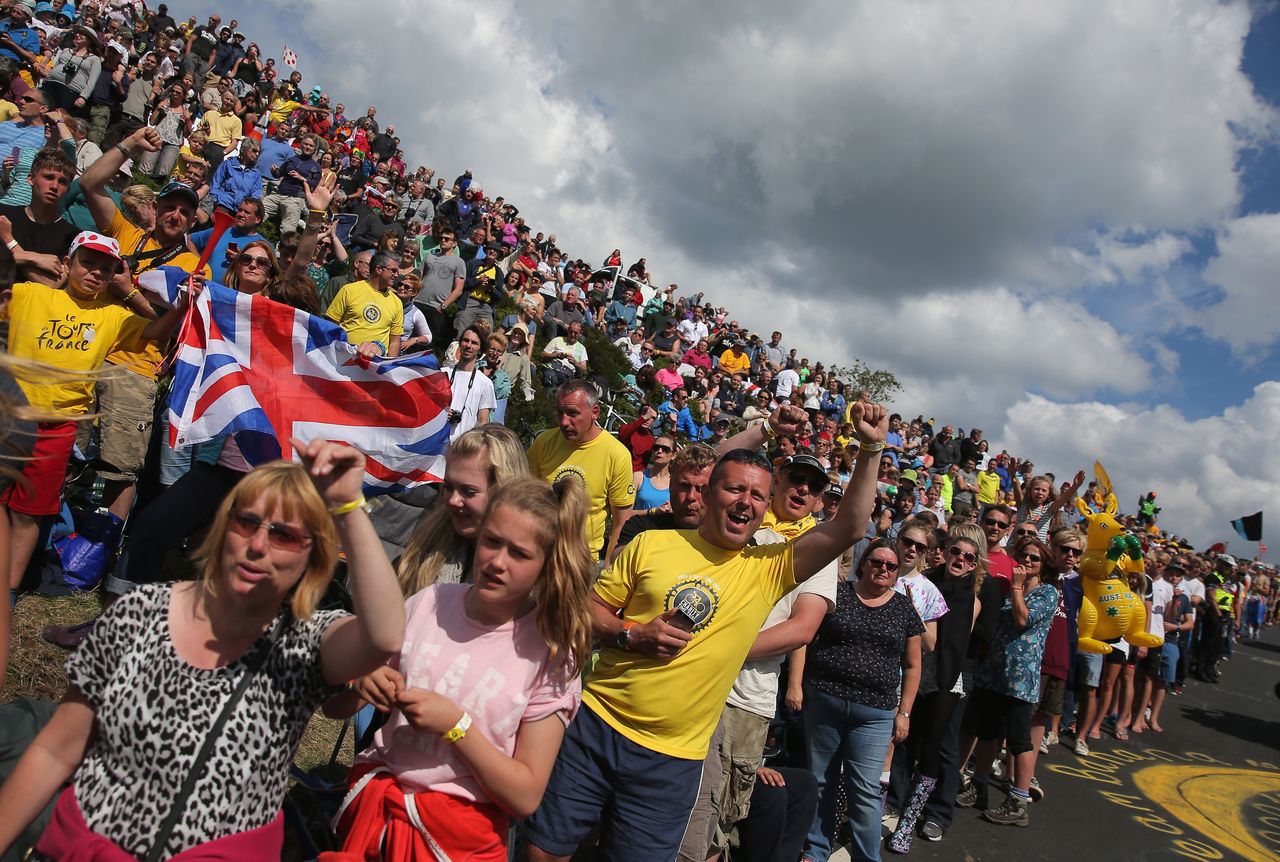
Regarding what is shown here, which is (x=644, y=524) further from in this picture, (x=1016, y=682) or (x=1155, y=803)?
(x=1155, y=803)

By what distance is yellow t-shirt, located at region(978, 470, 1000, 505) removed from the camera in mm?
17906

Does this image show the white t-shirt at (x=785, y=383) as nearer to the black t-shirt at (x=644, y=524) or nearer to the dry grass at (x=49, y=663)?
the black t-shirt at (x=644, y=524)

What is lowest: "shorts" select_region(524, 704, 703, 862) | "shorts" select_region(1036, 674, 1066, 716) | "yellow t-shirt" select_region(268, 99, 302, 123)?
"shorts" select_region(524, 704, 703, 862)

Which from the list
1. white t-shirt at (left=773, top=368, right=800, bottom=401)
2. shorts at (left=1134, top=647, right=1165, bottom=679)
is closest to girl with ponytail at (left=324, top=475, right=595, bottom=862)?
shorts at (left=1134, top=647, right=1165, bottom=679)

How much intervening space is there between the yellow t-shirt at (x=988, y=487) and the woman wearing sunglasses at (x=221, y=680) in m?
17.6

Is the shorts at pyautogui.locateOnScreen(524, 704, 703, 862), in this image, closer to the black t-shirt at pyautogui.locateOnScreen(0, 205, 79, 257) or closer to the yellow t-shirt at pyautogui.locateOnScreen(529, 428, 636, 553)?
the yellow t-shirt at pyautogui.locateOnScreen(529, 428, 636, 553)

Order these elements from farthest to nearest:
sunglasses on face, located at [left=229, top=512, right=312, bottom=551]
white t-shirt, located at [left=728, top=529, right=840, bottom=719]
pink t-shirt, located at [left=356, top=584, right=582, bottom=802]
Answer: white t-shirt, located at [left=728, top=529, right=840, bottom=719] < pink t-shirt, located at [left=356, top=584, right=582, bottom=802] < sunglasses on face, located at [left=229, top=512, right=312, bottom=551]

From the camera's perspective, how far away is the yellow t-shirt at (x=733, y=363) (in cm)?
1986

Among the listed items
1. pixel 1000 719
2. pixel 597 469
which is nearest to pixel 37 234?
pixel 597 469

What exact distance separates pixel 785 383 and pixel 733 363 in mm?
1373

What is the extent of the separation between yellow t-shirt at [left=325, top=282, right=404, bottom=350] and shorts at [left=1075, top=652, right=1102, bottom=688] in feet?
25.5

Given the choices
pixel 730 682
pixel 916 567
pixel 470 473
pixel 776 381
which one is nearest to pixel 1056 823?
pixel 916 567

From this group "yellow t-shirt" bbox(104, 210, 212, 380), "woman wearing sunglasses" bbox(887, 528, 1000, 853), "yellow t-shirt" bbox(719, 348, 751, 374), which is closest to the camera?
"yellow t-shirt" bbox(104, 210, 212, 380)

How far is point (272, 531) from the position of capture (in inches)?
80.7
